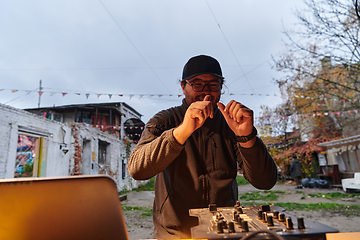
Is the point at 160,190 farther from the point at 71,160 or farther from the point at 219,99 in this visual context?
the point at 71,160

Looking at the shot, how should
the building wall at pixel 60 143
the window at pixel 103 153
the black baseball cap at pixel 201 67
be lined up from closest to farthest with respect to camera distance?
1. the black baseball cap at pixel 201 67
2. the building wall at pixel 60 143
3. the window at pixel 103 153

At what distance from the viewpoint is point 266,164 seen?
4.30ft

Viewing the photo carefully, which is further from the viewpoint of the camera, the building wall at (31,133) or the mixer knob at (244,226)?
the building wall at (31,133)

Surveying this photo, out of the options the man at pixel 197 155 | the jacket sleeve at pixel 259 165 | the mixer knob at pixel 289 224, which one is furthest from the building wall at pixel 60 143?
the mixer knob at pixel 289 224

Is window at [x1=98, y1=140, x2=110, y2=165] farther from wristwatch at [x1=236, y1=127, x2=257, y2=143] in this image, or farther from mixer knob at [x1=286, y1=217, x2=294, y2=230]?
mixer knob at [x1=286, y1=217, x2=294, y2=230]

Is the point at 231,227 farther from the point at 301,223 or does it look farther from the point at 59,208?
the point at 59,208

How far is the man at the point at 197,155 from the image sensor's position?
1147mm

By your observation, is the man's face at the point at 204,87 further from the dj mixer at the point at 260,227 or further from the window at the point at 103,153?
the window at the point at 103,153

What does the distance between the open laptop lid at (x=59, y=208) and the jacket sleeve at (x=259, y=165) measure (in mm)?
907

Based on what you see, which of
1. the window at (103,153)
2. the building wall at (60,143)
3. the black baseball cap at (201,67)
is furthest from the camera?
the window at (103,153)

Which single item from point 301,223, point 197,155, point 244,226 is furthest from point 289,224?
point 197,155

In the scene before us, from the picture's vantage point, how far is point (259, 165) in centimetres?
130

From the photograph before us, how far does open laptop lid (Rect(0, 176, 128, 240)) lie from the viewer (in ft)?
1.71

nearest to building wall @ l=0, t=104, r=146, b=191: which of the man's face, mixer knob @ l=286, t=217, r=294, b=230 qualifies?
the man's face
